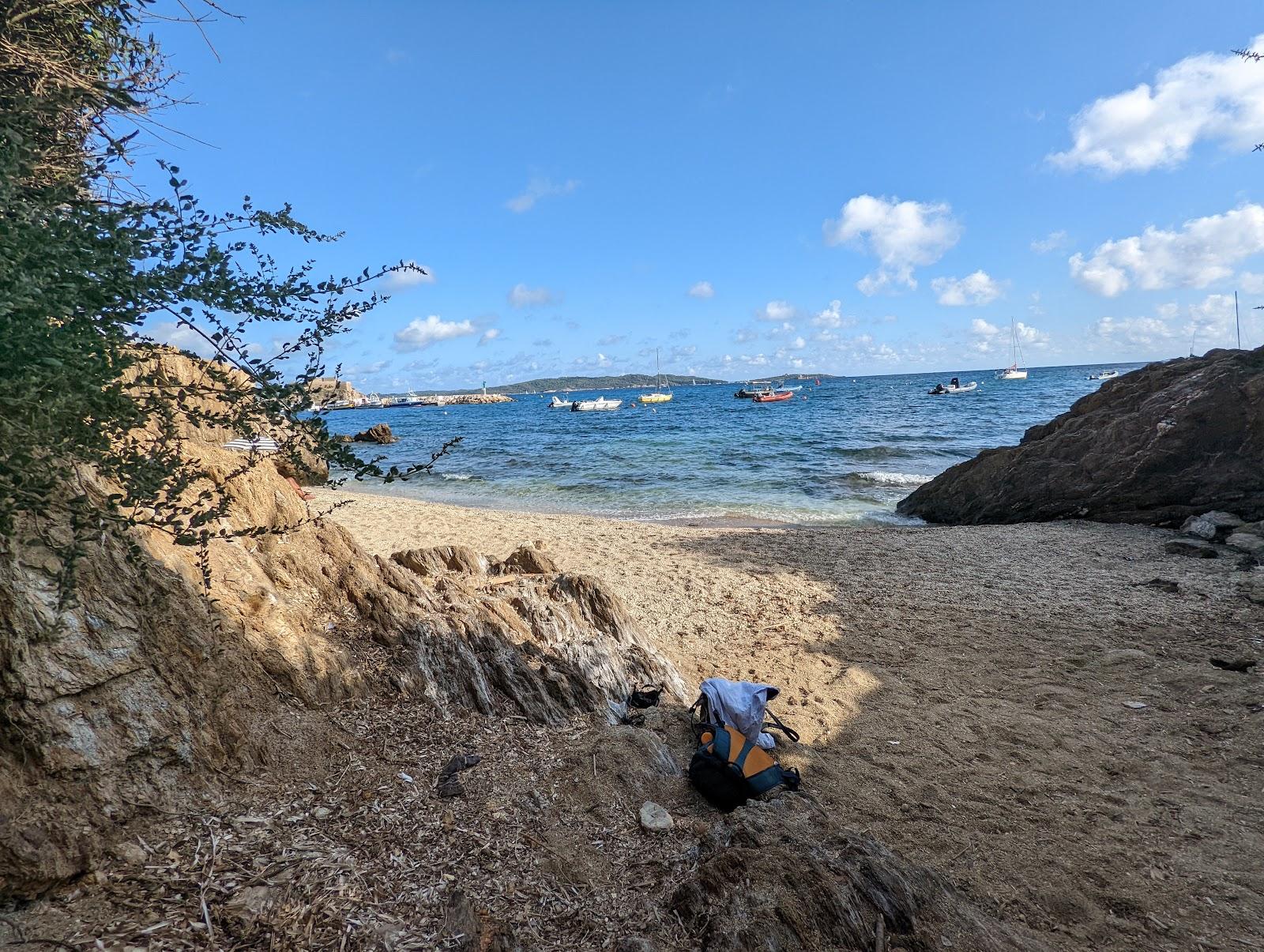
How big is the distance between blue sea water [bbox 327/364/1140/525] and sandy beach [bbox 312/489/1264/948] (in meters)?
5.41

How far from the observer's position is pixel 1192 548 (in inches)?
371

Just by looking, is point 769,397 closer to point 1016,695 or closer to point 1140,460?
point 1140,460

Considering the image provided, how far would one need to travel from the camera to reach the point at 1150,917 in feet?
10.1

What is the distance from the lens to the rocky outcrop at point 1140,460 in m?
11.3

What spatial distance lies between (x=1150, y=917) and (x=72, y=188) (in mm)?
5755

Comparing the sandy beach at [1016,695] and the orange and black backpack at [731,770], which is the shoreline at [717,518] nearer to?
the sandy beach at [1016,695]

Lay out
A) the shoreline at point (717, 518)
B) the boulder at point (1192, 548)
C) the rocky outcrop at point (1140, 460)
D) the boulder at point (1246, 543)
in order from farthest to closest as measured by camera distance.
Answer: the shoreline at point (717, 518)
the rocky outcrop at point (1140, 460)
the boulder at point (1192, 548)
the boulder at point (1246, 543)

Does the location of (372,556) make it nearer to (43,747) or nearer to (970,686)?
(43,747)

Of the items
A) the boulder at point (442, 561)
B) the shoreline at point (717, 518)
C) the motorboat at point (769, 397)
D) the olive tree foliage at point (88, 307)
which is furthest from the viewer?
the motorboat at point (769, 397)

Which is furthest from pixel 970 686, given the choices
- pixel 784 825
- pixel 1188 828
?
pixel 784 825

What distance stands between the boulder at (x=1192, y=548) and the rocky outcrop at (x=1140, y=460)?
1934 millimetres

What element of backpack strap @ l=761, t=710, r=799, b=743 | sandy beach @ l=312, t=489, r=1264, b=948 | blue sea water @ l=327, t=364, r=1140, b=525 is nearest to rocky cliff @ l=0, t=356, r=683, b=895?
backpack strap @ l=761, t=710, r=799, b=743

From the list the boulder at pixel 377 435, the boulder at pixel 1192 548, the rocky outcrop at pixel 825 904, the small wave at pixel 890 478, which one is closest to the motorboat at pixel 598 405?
the boulder at pixel 377 435

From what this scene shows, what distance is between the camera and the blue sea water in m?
16.9
